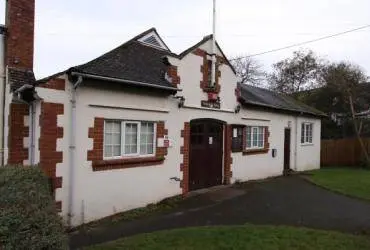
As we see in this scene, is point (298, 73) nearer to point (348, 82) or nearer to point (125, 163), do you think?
point (348, 82)

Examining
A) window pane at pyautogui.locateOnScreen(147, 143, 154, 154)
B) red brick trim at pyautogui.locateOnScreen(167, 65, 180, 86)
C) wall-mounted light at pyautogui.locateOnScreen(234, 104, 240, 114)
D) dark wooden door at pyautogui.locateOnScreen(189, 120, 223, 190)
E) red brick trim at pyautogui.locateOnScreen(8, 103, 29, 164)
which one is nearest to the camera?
red brick trim at pyautogui.locateOnScreen(8, 103, 29, 164)

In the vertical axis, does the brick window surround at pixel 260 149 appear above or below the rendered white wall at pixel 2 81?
below

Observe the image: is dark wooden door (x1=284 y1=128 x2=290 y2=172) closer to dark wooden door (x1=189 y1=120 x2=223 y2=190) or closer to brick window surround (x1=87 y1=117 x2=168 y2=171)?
dark wooden door (x1=189 y1=120 x2=223 y2=190)

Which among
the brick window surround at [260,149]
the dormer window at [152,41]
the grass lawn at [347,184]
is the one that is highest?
the dormer window at [152,41]

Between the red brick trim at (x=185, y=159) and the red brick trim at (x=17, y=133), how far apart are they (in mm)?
4936

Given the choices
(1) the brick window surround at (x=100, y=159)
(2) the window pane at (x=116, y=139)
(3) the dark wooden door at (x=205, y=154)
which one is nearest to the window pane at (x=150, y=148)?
(1) the brick window surround at (x=100, y=159)

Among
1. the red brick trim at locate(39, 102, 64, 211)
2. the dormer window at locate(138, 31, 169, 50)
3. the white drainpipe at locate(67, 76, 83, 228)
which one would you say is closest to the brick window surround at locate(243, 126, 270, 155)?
the dormer window at locate(138, 31, 169, 50)

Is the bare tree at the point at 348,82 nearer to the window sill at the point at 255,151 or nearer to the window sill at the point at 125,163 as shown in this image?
the window sill at the point at 255,151

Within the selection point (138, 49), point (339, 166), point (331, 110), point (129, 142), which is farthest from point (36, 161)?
point (331, 110)

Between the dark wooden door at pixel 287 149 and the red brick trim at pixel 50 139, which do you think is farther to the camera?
the dark wooden door at pixel 287 149

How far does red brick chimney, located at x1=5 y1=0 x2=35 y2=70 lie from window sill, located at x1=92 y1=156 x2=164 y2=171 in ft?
8.85

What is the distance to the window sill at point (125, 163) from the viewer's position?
388 inches

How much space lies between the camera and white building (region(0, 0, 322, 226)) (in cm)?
898

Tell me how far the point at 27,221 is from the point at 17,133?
5202 mm
